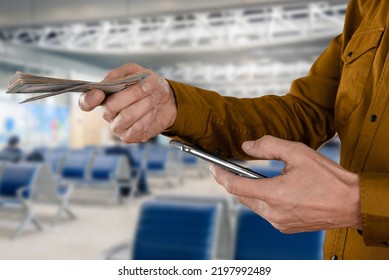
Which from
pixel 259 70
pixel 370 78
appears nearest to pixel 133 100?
pixel 370 78

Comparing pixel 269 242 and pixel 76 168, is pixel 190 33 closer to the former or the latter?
pixel 76 168

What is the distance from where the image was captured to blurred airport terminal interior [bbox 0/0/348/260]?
83.6 inches

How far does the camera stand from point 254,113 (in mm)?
1069

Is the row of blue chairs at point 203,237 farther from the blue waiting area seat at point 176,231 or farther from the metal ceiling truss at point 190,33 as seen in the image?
the metal ceiling truss at point 190,33

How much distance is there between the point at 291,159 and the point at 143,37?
1320 cm

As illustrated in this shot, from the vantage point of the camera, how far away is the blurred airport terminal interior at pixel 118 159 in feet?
6.97

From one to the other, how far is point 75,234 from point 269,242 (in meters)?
3.56

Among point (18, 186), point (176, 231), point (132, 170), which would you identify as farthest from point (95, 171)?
point (176, 231)

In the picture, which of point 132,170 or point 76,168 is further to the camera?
point 132,170

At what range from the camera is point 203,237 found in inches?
81.7

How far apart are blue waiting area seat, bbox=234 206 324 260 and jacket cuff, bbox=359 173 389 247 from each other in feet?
4.35

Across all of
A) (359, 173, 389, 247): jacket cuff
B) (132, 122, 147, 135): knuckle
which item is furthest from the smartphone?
(359, 173, 389, 247): jacket cuff

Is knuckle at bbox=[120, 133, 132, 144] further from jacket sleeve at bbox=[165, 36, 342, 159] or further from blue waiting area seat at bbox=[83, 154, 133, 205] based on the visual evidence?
blue waiting area seat at bbox=[83, 154, 133, 205]
